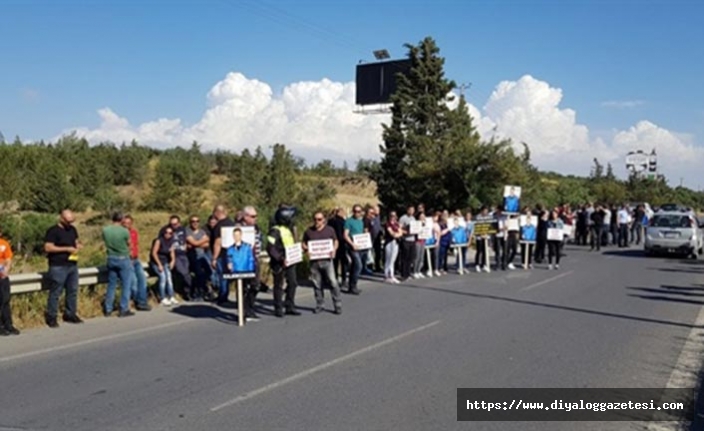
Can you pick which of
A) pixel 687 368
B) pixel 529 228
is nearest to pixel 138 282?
pixel 687 368

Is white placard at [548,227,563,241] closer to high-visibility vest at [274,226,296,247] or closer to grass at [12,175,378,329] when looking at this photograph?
grass at [12,175,378,329]

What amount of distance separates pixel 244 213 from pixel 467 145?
22961mm

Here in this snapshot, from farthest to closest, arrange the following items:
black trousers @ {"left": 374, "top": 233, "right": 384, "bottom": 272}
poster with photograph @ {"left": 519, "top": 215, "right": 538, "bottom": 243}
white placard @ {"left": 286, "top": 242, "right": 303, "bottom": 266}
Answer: poster with photograph @ {"left": 519, "top": 215, "right": 538, "bottom": 243} < black trousers @ {"left": 374, "top": 233, "right": 384, "bottom": 272} < white placard @ {"left": 286, "top": 242, "right": 303, "bottom": 266}

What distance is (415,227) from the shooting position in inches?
714

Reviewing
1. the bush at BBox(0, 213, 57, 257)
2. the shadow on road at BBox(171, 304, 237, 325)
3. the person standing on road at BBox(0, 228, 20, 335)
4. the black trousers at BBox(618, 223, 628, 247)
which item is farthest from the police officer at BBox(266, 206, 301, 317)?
the black trousers at BBox(618, 223, 628, 247)

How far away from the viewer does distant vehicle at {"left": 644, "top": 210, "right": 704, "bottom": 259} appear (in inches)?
1014

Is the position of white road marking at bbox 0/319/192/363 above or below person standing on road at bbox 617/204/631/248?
below

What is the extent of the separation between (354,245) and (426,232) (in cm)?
333

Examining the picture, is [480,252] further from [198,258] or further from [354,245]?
[198,258]

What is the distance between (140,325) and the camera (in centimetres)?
1120

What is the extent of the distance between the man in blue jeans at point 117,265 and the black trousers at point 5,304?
2036 mm

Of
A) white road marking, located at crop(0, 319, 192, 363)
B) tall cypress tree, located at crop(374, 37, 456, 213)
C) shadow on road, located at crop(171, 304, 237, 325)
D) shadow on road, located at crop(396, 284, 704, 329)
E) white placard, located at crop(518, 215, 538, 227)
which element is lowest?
white road marking, located at crop(0, 319, 192, 363)

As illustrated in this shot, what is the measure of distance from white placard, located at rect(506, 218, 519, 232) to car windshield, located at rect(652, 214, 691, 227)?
28.5 ft

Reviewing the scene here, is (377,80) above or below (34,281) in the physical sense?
above
